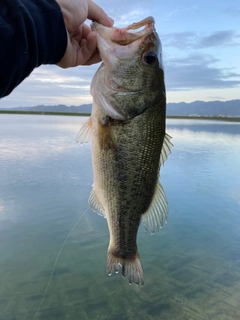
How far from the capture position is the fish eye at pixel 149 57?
71.4 inches

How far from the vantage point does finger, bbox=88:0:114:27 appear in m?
1.78

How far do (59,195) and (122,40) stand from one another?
5.68 meters

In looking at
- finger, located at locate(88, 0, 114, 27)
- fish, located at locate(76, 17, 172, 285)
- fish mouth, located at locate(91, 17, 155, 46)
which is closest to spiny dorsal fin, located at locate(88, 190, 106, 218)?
fish, located at locate(76, 17, 172, 285)

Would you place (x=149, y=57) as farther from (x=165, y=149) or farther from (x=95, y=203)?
(x=95, y=203)

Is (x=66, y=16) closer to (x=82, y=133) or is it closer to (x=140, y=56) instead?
(x=140, y=56)

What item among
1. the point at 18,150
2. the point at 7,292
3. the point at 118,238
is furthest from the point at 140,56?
the point at 18,150

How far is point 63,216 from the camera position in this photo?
19.5 ft

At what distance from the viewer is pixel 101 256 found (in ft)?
15.3

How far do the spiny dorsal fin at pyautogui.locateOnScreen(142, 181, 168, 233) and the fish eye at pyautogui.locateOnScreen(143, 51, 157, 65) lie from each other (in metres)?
0.89

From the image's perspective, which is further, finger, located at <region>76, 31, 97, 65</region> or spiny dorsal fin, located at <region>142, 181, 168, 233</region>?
spiny dorsal fin, located at <region>142, 181, 168, 233</region>

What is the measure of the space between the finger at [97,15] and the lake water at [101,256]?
10.5 ft

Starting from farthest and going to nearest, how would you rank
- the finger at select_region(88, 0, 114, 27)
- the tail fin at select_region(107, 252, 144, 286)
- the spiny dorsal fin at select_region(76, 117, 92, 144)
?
the tail fin at select_region(107, 252, 144, 286)
the spiny dorsal fin at select_region(76, 117, 92, 144)
the finger at select_region(88, 0, 114, 27)

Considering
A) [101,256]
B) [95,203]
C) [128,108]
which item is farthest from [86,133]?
[101,256]

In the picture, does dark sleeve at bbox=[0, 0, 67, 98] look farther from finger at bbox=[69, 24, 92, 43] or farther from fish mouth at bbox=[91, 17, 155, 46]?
finger at bbox=[69, 24, 92, 43]
